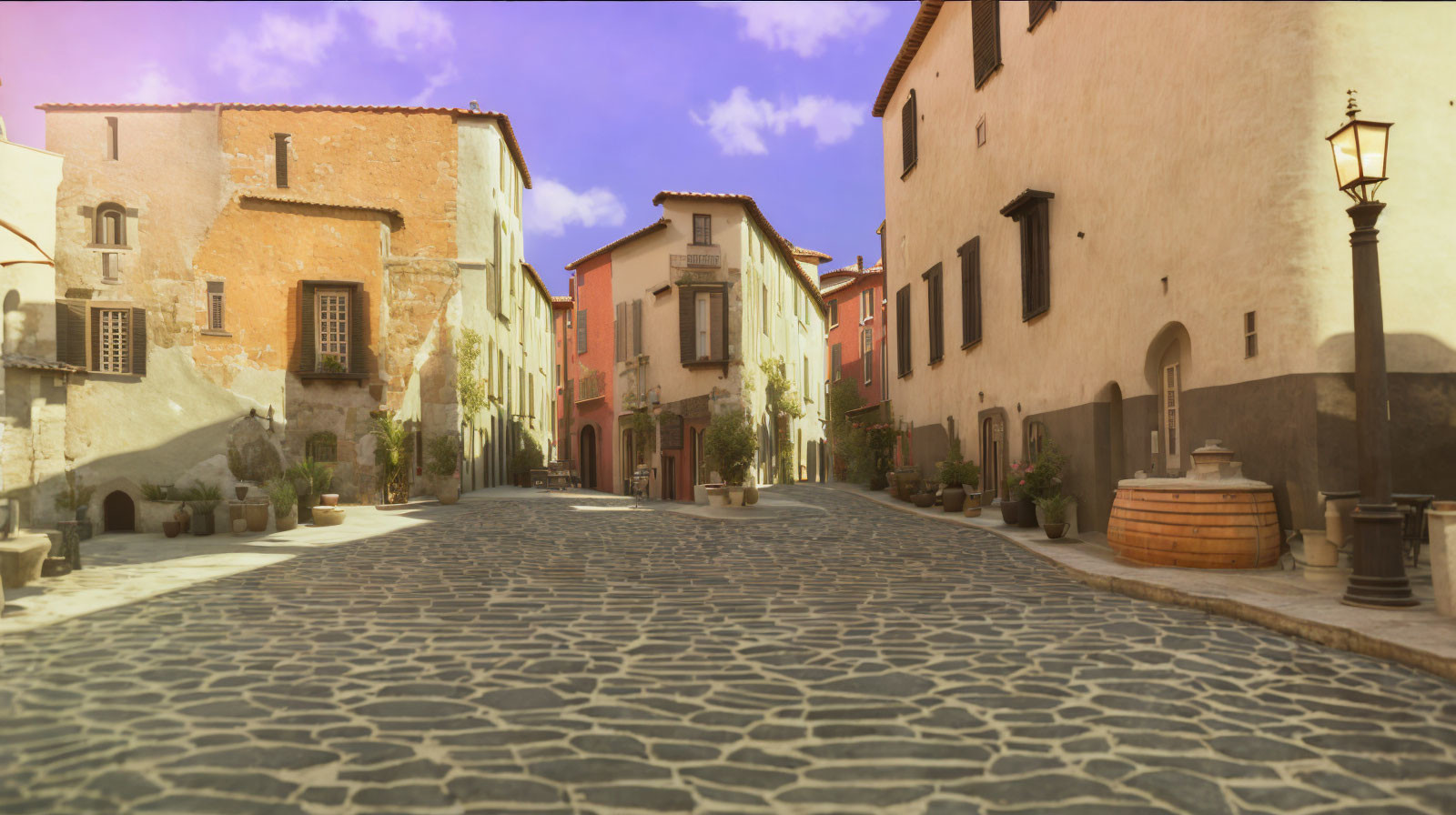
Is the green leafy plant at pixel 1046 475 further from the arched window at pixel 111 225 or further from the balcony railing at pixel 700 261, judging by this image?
the arched window at pixel 111 225

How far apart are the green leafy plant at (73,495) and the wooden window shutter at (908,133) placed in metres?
19.0

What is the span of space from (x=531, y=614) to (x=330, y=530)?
34.5ft

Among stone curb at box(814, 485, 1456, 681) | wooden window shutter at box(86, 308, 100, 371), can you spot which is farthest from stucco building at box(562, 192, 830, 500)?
stone curb at box(814, 485, 1456, 681)

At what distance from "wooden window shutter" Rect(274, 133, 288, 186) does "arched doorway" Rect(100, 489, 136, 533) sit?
8.52 meters

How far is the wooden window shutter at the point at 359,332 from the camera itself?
21.3m

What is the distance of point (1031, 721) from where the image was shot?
429cm

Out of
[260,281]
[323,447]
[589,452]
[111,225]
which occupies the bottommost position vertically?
[589,452]

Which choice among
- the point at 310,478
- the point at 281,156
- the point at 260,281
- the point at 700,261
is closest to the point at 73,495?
the point at 310,478

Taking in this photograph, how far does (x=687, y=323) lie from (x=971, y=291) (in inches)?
402

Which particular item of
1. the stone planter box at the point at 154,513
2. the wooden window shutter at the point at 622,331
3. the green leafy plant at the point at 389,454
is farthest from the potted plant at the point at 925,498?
the stone planter box at the point at 154,513

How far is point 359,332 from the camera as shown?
2139 centimetres

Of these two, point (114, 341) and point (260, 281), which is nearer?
point (114, 341)

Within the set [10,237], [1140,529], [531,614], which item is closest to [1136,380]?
[1140,529]

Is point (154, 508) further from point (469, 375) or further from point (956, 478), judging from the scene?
point (956, 478)
